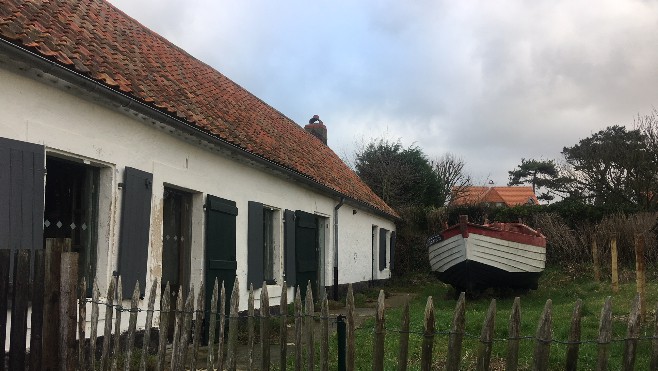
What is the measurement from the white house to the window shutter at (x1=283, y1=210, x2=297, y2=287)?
0.13 ft

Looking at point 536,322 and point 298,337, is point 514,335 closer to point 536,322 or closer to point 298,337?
point 298,337

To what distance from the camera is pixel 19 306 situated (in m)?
4.44

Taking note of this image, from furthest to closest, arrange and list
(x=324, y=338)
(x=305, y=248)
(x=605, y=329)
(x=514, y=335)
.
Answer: (x=305, y=248) < (x=324, y=338) < (x=514, y=335) < (x=605, y=329)

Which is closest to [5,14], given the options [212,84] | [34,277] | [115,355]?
[34,277]

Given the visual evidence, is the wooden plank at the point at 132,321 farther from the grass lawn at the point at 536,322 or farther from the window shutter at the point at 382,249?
the window shutter at the point at 382,249

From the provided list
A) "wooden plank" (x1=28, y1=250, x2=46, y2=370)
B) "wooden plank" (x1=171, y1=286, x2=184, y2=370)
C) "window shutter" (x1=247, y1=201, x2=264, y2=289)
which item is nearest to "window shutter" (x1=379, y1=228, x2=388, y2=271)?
"window shutter" (x1=247, y1=201, x2=264, y2=289)

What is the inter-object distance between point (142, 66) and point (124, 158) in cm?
280

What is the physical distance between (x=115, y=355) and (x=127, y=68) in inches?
188

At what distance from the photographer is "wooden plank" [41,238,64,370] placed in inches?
177

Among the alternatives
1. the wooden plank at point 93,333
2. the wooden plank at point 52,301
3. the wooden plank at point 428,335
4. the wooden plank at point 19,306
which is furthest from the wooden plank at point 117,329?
the wooden plank at point 428,335

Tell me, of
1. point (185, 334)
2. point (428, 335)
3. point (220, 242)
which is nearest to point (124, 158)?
point (220, 242)

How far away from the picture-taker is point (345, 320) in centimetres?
390

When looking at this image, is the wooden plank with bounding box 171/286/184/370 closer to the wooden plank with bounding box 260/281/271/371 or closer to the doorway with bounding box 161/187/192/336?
the wooden plank with bounding box 260/281/271/371

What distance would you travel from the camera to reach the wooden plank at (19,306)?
14.5ft
